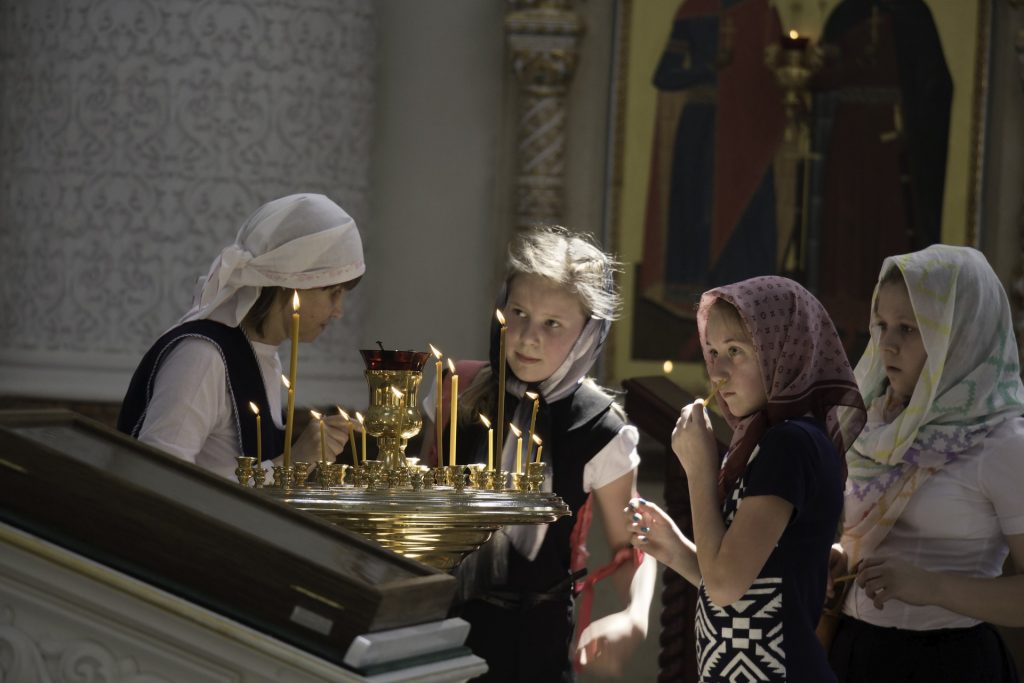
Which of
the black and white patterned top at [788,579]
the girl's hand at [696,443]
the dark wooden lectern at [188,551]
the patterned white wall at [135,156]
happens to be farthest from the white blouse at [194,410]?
the patterned white wall at [135,156]

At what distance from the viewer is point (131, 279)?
6102 millimetres

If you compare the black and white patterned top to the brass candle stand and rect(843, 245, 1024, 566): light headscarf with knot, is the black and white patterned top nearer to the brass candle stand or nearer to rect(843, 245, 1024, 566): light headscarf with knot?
rect(843, 245, 1024, 566): light headscarf with knot

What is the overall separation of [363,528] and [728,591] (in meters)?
0.76

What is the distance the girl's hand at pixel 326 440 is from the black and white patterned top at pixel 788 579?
2.33 ft

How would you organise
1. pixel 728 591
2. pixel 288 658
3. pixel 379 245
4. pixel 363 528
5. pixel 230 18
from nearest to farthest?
pixel 288 658
pixel 363 528
pixel 728 591
pixel 230 18
pixel 379 245

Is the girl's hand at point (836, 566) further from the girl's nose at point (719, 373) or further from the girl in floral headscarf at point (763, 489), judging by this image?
the girl's nose at point (719, 373)

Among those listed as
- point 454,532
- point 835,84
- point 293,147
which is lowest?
point 454,532

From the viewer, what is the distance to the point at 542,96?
6246 millimetres

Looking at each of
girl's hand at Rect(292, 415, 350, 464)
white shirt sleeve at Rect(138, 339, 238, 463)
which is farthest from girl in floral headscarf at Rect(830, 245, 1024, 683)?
white shirt sleeve at Rect(138, 339, 238, 463)

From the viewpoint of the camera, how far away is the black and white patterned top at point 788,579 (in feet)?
7.61

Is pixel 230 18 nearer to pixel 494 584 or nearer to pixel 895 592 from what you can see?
pixel 494 584

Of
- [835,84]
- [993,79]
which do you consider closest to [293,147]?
[835,84]

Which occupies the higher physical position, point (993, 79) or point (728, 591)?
point (993, 79)

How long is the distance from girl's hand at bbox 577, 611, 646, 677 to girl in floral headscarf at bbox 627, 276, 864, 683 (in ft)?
0.44
